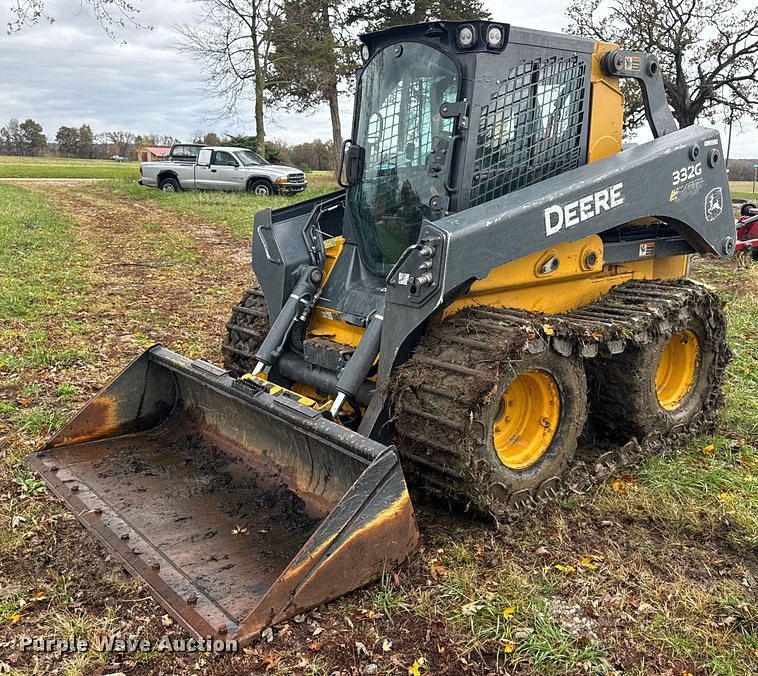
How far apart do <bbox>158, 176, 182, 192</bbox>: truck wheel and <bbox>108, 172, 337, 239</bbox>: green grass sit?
29 centimetres

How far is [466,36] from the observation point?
4.00 metres

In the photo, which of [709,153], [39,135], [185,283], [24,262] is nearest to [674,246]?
[709,153]

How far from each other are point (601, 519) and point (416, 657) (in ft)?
4.89

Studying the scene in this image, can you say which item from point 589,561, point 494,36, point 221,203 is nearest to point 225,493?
point 589,561

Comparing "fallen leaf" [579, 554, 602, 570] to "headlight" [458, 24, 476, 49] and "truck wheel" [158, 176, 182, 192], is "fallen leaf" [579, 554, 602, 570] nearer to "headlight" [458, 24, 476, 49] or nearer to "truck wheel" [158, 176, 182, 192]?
"headlight" [458, 24, 476, 49]

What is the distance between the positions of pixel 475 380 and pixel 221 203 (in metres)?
17.5

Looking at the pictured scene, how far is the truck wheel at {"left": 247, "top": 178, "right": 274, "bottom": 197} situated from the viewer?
22.0 m

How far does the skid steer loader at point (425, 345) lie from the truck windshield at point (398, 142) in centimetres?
2

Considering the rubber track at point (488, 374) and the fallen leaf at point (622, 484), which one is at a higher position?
the rubber track at point (488, 374)

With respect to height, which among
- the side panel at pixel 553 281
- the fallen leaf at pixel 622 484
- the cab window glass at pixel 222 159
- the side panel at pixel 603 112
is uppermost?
the cab window glass at pixel 222 159

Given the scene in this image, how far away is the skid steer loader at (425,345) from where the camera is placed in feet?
11.4

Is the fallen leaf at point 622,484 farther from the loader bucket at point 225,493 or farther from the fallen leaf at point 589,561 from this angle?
the loader bucket at point 225,493

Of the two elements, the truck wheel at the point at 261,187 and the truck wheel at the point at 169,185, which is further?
the truck wheel at the point at 169,185

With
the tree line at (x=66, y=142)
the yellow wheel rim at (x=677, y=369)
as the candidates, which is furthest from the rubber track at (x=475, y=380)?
the tree line at (x=66, y=142)
